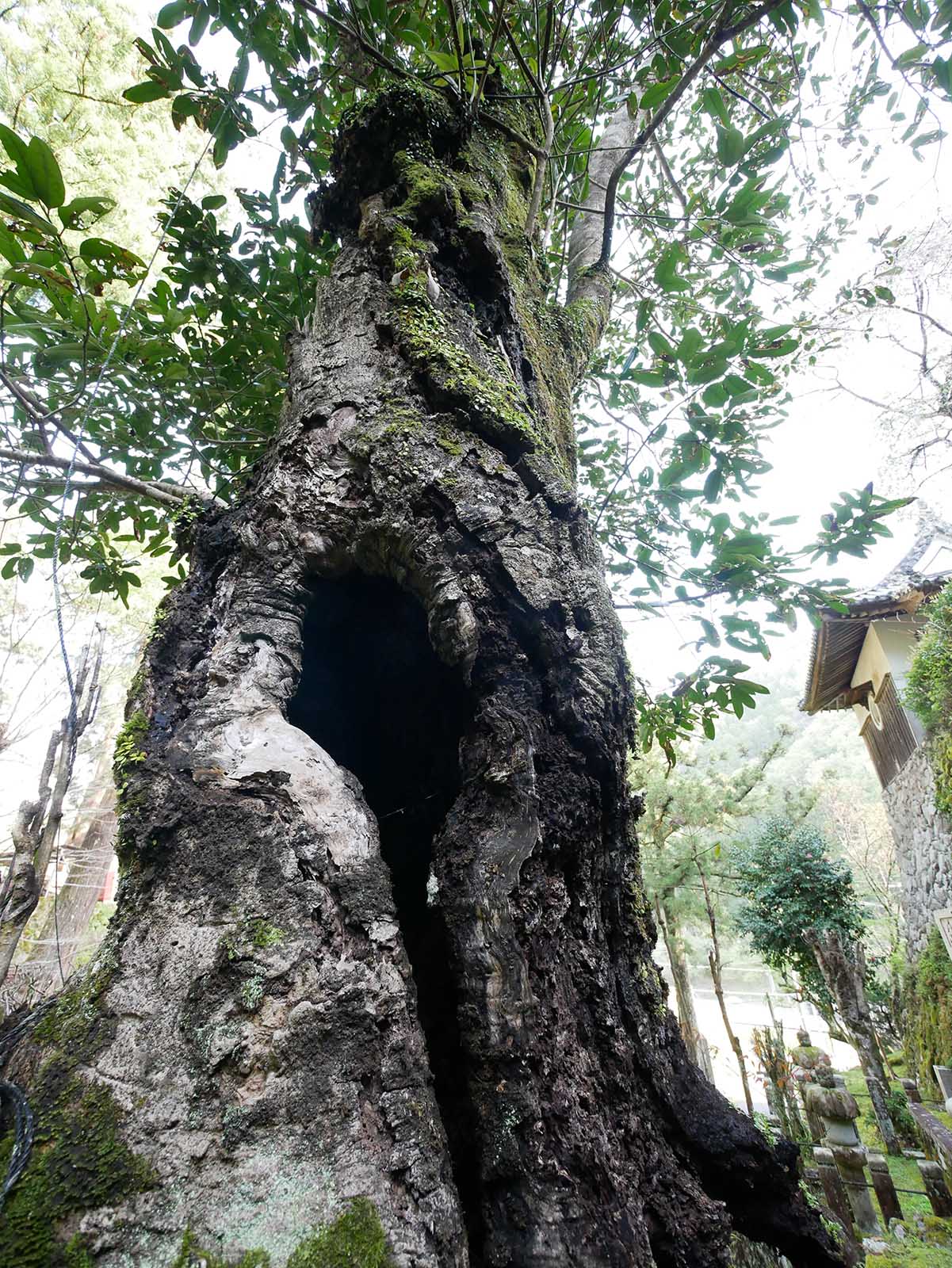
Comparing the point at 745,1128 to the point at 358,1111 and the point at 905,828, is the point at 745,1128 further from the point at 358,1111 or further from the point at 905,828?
the point at 905,828

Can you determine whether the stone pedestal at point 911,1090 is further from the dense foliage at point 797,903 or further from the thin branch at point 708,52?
the thin branch at point 708,52

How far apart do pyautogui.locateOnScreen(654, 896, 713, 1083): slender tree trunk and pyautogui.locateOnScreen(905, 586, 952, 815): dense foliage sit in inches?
166

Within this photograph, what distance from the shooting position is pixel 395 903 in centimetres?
105

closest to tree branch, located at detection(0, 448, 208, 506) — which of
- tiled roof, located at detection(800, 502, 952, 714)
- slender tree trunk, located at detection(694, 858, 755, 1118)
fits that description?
tiled roof, located at detection(800, 502, 952, 714)

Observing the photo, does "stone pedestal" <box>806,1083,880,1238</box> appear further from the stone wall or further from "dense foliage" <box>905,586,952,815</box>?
the stone wall

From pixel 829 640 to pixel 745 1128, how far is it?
30.7 feet

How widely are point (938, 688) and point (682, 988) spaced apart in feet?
18.5

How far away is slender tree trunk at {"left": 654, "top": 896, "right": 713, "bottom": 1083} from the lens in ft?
27.3

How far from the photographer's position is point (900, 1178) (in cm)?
556

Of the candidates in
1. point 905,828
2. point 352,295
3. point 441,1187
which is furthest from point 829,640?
point 441,1187

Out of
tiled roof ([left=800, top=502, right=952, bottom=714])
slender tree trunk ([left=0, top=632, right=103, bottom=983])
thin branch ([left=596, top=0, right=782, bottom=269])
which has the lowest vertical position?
slender tree trunk ([left=0, top=632, right=103, bottom=983])

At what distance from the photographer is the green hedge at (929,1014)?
701cm

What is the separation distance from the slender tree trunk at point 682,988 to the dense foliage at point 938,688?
13.9ft

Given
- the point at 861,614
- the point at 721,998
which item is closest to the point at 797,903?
the point at 721,998
